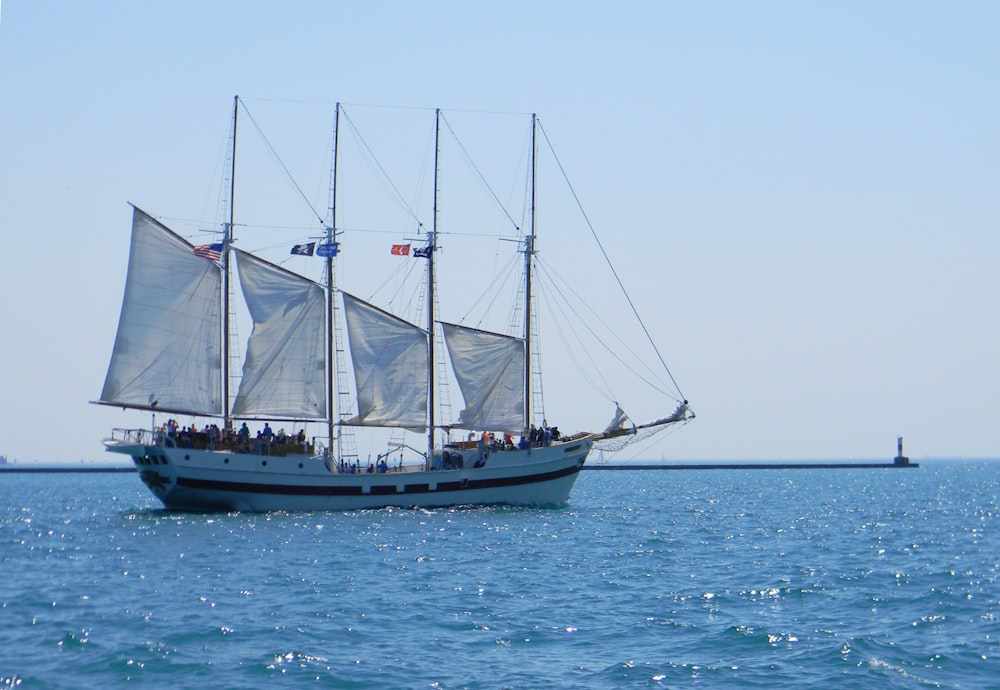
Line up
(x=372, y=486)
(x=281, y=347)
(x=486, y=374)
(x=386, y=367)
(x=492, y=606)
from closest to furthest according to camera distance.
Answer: (x=492, y=606) < (x=372, y=486) < (x=281, y=347) < (x=386, y=367) < (x=486, y=374)

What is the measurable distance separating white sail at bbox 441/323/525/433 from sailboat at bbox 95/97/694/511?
0.08 m

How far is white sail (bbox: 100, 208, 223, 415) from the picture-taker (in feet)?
187

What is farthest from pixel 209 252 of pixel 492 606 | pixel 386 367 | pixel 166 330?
pixel 492 606

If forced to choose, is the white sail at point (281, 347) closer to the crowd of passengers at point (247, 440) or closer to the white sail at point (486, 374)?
the crowd of passengers at point (247, 440)

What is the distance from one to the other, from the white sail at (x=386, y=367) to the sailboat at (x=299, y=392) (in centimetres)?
8

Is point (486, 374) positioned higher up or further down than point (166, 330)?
further down

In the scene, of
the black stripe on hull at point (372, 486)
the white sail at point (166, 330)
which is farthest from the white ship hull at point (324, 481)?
the white sail at point (166, 330)

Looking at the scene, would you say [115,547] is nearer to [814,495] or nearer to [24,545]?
[24,545]

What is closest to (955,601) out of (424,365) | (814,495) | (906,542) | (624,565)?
(624,565)

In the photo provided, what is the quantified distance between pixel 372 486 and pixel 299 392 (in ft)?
21.0

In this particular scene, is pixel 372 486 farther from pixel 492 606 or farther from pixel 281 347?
pixel 492 606

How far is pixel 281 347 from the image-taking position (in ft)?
204

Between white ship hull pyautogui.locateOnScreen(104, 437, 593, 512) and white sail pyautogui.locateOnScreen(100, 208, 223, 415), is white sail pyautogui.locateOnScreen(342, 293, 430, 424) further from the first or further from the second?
white sail pyautogui.locateOnScreen(100, 208, 223, 415)

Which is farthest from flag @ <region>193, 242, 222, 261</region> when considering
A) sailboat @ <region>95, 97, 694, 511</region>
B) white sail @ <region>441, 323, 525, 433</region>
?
white sail @ <region>441, 323, 525, 433</region>
